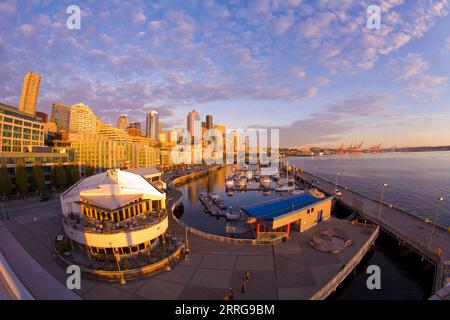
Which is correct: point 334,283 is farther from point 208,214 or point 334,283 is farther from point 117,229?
point 208,214

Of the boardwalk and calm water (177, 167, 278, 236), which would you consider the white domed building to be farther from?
the boardwalk

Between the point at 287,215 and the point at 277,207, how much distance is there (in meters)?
4.20

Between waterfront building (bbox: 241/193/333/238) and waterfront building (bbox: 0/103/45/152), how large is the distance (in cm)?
7540

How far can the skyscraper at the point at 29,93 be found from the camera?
187 meters

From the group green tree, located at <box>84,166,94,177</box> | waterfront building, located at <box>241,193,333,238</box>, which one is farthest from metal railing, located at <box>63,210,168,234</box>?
green tree, located at <box>84,166,94,177</box>

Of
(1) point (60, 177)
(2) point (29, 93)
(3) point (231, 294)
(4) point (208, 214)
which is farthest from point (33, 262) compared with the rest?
(2) point (29, 93)

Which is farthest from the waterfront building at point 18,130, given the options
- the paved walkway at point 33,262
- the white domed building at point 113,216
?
the white domed building at point 113,216

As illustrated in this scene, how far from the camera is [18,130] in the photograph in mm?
67000

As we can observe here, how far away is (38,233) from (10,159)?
39.4 m

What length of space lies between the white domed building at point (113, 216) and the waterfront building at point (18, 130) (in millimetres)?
53649

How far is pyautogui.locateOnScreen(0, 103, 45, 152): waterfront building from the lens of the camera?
203ft

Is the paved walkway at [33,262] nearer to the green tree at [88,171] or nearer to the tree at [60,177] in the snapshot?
the tree at [60,177]
